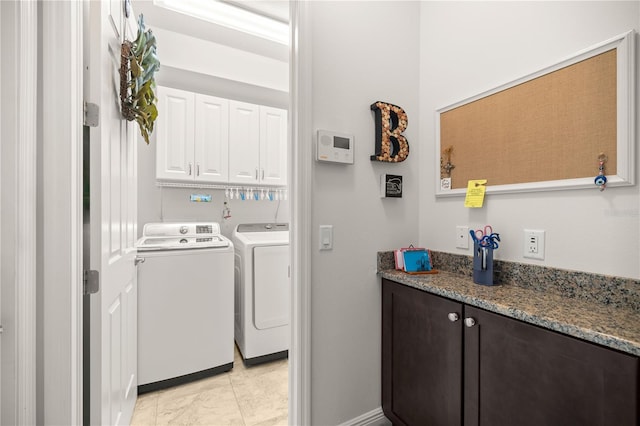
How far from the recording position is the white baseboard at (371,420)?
1480 mm

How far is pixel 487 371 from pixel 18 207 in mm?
1591

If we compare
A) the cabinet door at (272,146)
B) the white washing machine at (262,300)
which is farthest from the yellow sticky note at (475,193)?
the cabinet door at (272,146)

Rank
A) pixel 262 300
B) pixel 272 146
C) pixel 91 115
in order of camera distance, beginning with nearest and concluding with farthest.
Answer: pixel 91 115 < pixel 262 300 < pixel 272 146

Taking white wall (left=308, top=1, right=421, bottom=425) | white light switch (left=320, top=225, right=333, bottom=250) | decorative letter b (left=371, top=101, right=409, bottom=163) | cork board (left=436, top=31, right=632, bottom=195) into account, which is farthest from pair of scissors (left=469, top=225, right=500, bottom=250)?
white light switch (left=320, top=225, right=333, bottom=250)

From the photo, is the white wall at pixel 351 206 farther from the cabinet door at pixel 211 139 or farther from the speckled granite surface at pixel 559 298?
the cabinet door at pixel 211 139

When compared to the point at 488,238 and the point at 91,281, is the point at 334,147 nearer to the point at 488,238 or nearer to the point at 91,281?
the point at 488,238

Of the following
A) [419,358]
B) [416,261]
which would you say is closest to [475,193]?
[416,261]

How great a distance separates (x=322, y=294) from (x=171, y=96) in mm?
2152

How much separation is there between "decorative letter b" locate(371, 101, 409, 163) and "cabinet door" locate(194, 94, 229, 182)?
1632 mm

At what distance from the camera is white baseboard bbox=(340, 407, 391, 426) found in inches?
58.3

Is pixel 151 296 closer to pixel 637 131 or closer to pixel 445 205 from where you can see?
pixel 445 205

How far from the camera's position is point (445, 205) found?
5.13 feet

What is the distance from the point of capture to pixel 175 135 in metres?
2.47

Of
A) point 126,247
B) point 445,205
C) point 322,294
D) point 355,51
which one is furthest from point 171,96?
point 445,205
